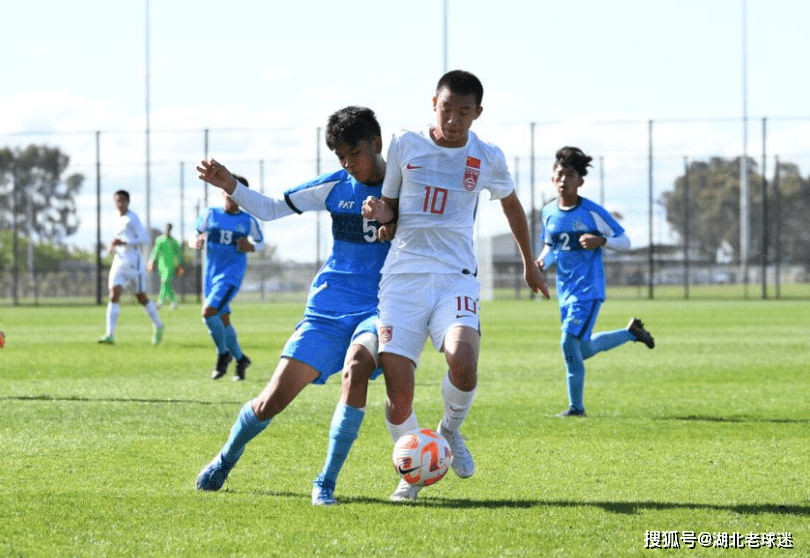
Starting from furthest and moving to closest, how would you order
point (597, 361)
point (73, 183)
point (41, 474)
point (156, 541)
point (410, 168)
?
point (73, 183), point (597, 361), point (41, 474), point (410, 168), point (156, 541)

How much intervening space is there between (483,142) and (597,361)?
10.1m

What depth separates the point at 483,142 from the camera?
20.3 feet

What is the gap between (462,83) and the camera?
5.84 m

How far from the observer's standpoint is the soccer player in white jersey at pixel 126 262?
1819 cm

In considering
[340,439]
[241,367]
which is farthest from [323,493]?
[241,367]

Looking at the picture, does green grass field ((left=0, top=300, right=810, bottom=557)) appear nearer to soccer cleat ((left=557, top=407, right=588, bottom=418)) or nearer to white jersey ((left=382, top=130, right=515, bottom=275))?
→ soccer cleat ((left=557, top=407, right=588, bottom=418))

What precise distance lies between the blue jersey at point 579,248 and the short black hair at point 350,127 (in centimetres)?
440

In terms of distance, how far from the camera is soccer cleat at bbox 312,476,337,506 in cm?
575

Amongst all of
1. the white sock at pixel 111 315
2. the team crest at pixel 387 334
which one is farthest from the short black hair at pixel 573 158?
the white sock at pixel 111 315

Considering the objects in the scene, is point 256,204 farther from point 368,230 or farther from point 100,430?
point 100,430

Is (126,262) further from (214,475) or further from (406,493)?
(406,493)

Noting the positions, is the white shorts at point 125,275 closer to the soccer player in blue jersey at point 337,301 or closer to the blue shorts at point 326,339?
the soccer player in blue jersey at point 337,301

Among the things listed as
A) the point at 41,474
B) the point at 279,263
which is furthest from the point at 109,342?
the point at 279,263

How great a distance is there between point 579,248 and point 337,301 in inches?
171
